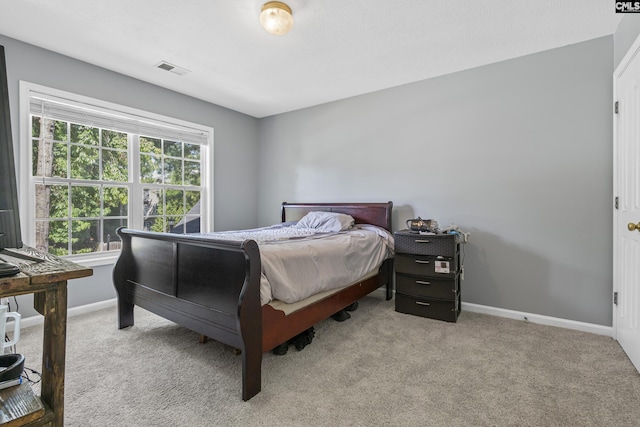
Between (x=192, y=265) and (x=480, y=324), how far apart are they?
2417 mm

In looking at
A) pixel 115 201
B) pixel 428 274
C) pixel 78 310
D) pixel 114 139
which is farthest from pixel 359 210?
pixel 78 310

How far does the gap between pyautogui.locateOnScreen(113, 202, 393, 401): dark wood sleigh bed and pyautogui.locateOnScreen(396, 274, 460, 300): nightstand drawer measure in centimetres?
46

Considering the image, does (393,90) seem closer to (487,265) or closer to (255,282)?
(487,265)

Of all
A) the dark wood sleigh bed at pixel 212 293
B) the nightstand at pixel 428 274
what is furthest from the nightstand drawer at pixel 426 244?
the dark wood sleigh bed at pixel 212 293

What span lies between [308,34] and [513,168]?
7.10 feet

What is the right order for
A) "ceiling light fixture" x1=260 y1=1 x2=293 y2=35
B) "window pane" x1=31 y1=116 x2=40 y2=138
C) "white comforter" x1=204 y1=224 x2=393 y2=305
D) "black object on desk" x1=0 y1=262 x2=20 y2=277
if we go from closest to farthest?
1. "black object on desk" x1=0 y1=262 x2=20 y2=277
2. "white comforter" x1=204 y1=224 x2=393 y2=305
3. "ceiling light fixture" x1=260 y1=1 x2=293 y2=35
4. "window pane" x1=31 y1=116 x2=40 y2=138

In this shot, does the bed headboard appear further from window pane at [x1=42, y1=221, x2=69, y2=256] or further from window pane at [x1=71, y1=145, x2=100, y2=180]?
window pane at [x1=42, y1=221, x2=69, y2=256]

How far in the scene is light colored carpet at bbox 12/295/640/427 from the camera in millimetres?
1475

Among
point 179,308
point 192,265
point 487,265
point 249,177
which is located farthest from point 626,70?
point 249,177

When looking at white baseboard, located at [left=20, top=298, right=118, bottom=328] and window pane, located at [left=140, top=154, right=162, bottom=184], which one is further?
window pane, located at [left=140, top=154, right=162, bottom=184]

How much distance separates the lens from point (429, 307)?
108 inches

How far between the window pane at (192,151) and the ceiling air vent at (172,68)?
3.22 feet

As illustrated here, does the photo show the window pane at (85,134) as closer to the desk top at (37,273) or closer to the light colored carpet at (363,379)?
the light colored carpet at (363,379)

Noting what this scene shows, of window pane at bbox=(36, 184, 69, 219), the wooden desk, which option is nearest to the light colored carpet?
the wooden desk
